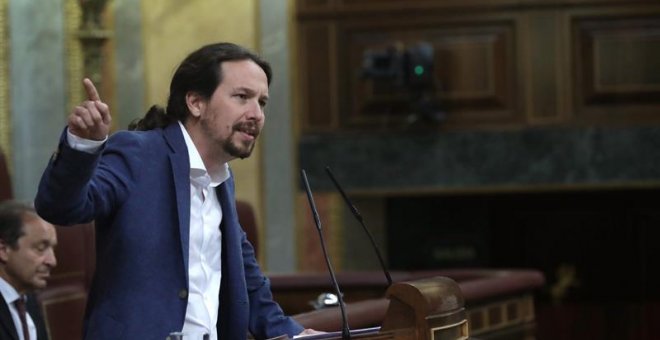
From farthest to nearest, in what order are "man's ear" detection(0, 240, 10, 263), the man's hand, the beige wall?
1. the beige wall
2. "man's ear" detection(0, 240, 10, 263)
3. the man's hand

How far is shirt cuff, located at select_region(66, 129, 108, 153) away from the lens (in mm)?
2311

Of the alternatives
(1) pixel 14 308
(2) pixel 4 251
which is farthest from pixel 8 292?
(2) pixel 4 251

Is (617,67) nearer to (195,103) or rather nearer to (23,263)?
(23,263)

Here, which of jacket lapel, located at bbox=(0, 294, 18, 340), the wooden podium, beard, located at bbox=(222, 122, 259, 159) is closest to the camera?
the wooden podium

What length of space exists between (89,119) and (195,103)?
0.41m

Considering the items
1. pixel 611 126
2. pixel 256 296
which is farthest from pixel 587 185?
pixel 256 296

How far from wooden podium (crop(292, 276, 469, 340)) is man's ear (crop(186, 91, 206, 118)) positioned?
459 millimetres

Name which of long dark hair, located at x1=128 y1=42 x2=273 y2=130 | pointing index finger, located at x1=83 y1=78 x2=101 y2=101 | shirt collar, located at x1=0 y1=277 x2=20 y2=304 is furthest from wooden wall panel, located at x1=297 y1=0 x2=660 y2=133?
pointing index finger, located at x1=83 y1=78 x2=101 y2=101

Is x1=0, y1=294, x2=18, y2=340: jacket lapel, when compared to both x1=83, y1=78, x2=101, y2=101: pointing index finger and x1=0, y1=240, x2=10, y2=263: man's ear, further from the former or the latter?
x1=83, y1=78, x2=101, y2=101: pointing index finger

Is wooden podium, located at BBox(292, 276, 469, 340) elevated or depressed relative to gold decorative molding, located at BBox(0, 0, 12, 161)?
depressed

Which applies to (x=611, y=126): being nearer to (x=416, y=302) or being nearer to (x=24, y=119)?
(x=24, y=119)

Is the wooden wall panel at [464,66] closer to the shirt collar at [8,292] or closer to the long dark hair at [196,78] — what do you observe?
the shirt collar at [8,292]

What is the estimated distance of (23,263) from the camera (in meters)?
3.97

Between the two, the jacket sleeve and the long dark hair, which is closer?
the jacket sleeve
